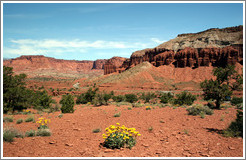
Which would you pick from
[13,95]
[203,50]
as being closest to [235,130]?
[13,95]

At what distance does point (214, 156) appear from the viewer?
5008 mm

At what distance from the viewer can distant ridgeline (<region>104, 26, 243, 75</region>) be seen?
74781 mm

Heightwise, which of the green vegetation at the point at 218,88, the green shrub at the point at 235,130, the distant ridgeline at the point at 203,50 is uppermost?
the distant ridgeline at the point at 203,50

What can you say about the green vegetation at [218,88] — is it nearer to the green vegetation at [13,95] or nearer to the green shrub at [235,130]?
the green shrub at [235,130]

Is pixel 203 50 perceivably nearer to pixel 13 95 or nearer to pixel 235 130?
pixel 235 130

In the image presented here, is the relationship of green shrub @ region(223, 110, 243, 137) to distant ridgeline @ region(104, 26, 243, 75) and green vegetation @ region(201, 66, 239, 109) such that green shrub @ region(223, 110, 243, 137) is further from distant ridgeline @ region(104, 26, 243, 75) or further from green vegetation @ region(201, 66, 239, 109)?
distant ridgeline @ region(104, 26, 243, 75)

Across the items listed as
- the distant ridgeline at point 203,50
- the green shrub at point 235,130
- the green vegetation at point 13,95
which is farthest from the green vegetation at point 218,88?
the distant ridgeline at point 203,50

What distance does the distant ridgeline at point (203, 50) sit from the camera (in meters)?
74.8

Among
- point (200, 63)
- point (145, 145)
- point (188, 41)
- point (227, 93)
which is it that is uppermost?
point (188, 41)

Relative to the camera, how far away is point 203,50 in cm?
8119

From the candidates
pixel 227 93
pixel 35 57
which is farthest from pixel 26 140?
pixel 35 57

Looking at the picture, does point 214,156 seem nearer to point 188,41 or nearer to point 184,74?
point 184,74

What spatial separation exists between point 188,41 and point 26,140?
100947mm

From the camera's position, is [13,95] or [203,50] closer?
[13,95]
